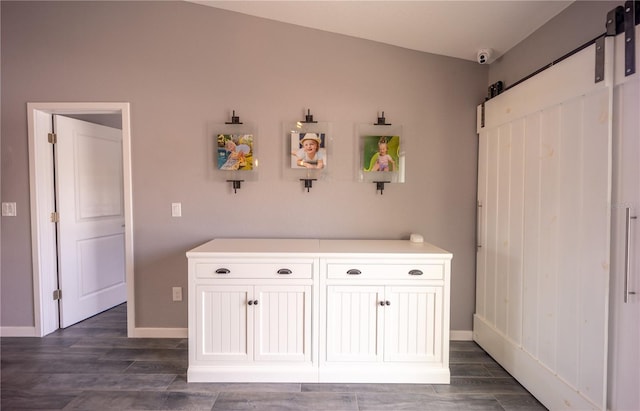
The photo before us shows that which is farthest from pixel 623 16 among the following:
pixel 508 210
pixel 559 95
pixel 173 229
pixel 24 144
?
pixel 24 144

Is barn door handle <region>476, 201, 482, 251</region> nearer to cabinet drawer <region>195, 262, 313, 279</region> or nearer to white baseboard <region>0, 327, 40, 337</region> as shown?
cabinet drawer <region>195, 262, 313, 279</region>

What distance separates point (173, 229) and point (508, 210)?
2700 mm

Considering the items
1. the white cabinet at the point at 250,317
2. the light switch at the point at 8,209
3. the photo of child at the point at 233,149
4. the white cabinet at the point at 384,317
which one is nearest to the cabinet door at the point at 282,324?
the white cabinet at the point at 250,317

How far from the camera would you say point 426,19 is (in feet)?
6.79

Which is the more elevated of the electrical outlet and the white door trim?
the white door trim

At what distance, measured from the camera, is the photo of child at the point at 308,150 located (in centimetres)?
247

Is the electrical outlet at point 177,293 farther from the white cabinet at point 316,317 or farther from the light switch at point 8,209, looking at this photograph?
the light switch at point 8,209

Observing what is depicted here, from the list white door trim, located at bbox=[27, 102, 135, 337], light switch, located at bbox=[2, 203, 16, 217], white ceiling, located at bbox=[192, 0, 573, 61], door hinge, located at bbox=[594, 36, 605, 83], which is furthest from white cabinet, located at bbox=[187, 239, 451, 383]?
light switch, located at bbox=[2, 203, 16, 217]

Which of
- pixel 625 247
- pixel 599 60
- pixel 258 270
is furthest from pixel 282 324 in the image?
pixel 599 60

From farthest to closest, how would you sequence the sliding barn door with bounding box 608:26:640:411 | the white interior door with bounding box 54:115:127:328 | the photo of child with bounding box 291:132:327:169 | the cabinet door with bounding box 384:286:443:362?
1. the white interior door with bounding box 54:115:127:328
2. the photo of child with bounding box 291:132:327:169
3. the cabinet door with bounding box 384:286:443:362
4. the sliding barn door with bounding box 608:26:640:411

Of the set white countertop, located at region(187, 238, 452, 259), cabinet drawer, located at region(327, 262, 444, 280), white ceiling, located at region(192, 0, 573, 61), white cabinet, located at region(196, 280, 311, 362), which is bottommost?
white cabinet, located at region(196, 280, 311, 362)

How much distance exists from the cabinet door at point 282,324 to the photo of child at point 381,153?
3.85ft

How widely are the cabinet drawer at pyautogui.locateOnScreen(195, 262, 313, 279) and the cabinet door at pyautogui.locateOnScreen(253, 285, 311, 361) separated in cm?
9

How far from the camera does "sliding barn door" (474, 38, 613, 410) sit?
1439mm
